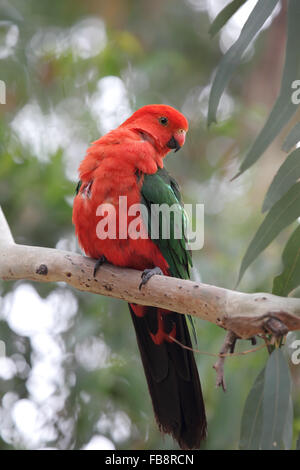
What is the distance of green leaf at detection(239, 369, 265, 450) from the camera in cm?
211

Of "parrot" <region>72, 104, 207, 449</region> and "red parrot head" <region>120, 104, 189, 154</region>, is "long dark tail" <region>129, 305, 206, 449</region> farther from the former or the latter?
"red parrot head" <region>120, 104, 189, 154</region>

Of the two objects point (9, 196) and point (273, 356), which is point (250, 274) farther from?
point (273, 356)

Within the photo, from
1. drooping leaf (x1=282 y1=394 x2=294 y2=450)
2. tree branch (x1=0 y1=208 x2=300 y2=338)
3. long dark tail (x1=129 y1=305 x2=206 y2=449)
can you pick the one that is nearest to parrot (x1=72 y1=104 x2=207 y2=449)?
long dark tail (x1=129 y1=305 x2=206 y2=449)

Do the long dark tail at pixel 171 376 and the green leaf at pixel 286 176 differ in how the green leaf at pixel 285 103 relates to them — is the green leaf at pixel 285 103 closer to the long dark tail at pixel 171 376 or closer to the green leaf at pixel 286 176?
the green leaf at pixel 286 176

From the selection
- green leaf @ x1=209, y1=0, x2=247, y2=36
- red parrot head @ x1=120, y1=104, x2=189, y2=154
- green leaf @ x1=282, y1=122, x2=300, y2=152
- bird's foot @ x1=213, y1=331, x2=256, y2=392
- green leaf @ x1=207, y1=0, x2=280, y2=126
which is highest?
red parrot head @ x1=120, y1=104, x2=189, y2=154

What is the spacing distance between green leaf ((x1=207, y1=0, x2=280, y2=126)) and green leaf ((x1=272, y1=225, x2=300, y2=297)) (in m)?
0.66

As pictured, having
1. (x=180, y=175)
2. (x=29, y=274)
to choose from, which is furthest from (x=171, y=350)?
(x=180, y=175)

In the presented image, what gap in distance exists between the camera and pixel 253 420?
214 cm

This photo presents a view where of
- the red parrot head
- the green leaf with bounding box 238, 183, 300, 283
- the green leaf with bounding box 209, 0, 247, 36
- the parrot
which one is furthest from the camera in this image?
the red parrot head

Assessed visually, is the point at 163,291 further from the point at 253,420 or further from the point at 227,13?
the point at 227,13

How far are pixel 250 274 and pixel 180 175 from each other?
1.81 metres

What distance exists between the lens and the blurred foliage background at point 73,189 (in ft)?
13.6

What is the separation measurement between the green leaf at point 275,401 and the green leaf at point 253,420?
0.16m

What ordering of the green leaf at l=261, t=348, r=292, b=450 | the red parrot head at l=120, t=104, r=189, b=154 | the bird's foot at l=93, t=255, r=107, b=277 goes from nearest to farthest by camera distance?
1. the green leaf at l=261, t=348, r=292, b=450
2. the bird's foot at l=93, t=255, r=107, b=277
3. the red parrot head at l=120, t=104, r=189, b=154
